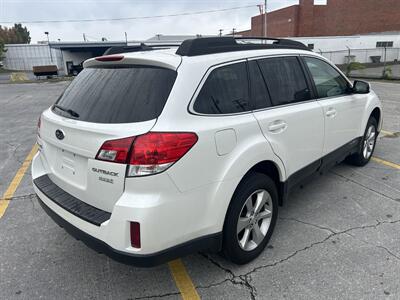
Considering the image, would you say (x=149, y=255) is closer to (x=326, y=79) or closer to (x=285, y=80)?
(x=285, y=80)

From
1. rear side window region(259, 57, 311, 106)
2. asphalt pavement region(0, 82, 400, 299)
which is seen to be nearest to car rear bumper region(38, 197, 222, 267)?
asphalt pavement region(0, 82, 400, 299)

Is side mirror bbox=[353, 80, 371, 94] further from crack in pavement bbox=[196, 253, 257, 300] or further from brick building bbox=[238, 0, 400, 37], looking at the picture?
brick building bbox=[238, 0, 400, 37]

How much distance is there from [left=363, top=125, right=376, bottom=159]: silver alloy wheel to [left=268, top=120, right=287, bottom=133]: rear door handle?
Answer: 8.21 ft

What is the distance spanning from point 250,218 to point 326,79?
6.88 ft

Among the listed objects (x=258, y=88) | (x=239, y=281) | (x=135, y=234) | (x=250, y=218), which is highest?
Answer: (x=258, y=88)

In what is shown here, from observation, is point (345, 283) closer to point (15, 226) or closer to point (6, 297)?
point (6, 297)

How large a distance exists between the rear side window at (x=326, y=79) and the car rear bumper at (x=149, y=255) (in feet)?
7.00

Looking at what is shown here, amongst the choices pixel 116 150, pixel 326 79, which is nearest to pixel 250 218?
pixel 116 150

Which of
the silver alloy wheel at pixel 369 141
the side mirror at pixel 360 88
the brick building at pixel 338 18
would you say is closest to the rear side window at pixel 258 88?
the side mirror at pixel 360 88

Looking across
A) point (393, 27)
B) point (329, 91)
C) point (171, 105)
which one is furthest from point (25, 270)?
point (393, 27)

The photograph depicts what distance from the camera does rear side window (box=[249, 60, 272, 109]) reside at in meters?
2.75

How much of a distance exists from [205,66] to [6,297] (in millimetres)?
2287

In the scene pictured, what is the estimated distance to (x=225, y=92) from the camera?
98.4 inches

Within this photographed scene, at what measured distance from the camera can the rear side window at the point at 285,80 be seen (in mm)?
2943
